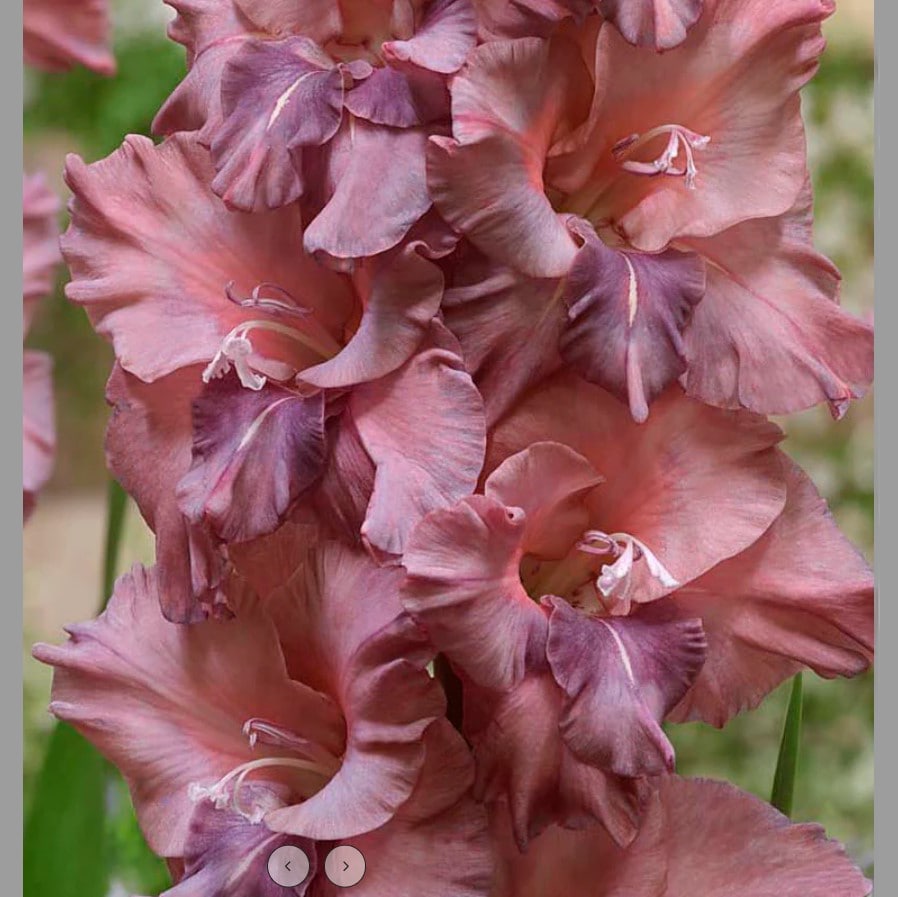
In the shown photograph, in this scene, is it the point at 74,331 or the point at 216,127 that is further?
the point at 74,331

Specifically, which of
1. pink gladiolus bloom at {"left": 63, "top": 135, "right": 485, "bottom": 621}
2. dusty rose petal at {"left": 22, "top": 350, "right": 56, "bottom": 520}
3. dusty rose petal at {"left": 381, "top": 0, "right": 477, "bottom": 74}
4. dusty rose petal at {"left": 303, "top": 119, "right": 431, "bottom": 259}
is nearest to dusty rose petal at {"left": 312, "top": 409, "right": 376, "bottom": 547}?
pink gladiolus bloom at {"left": 63, "top": 135, "right": 485, "bottom": 621}

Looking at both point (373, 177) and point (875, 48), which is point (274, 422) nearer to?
point (373, 177)

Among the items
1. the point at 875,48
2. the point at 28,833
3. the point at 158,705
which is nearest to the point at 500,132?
the point at 875,48

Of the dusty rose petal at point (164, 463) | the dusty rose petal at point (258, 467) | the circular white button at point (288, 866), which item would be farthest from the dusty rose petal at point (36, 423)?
the circular white button at point (288, 866)

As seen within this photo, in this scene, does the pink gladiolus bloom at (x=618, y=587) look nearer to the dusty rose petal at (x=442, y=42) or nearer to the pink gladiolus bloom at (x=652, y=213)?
the pink gladiolus bloom at (x=652, y=213)

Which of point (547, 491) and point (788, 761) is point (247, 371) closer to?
point (547, 491)

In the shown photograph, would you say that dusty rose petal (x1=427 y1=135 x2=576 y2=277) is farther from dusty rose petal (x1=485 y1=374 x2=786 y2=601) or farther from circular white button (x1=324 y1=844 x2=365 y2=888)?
circular white button (x1=324 y1=844 x2=365 y2=888)

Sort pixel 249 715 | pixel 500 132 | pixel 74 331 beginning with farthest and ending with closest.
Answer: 1. pixel 74 331
2. pixel 249 715
3. pixel 500 132
